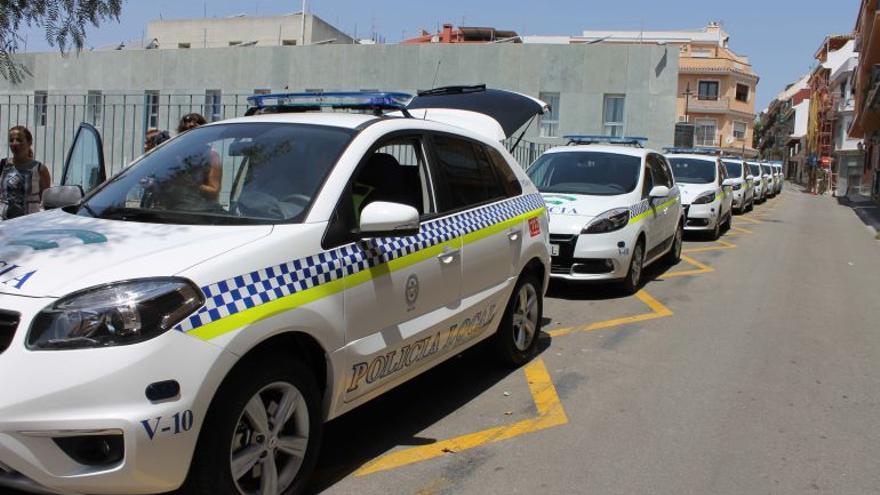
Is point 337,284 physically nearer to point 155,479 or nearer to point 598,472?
point 155,479

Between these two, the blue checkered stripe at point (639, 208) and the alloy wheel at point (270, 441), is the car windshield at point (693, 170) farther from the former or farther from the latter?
the alloy wheel at point (270, 441)

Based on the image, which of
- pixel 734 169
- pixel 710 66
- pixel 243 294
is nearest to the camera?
pixel 243 294

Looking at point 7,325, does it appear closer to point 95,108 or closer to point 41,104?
point 41,104

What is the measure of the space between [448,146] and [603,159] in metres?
Answer: 5.58

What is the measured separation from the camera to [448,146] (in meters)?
4.77

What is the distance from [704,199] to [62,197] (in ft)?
43.0

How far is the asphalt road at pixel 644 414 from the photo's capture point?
396 cm

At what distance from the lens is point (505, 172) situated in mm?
5547

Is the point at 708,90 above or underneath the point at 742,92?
underneath

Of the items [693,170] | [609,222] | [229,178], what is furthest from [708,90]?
[229,178]

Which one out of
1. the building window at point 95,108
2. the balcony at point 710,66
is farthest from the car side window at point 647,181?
the balcony at point 710,66

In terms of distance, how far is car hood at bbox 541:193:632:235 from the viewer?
8.47m

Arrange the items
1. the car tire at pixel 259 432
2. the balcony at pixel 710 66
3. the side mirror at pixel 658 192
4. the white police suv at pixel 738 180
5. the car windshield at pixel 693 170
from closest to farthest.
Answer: the car tire at pixel 259 432, the side mirror at pixel 658 192, the car windshield at pixel 693 170, the white police suv at pixel 738 180, the balcony at pixel 710 66

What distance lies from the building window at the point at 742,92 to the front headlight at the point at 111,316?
248 ft
